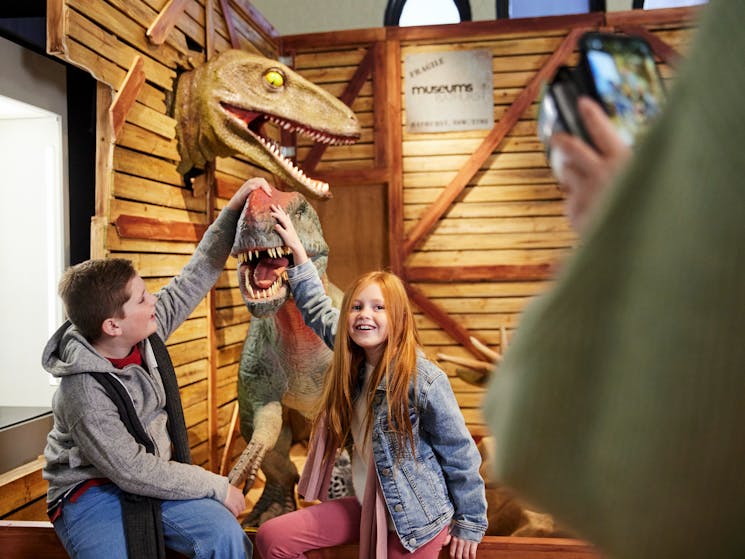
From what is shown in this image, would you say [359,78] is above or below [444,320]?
above

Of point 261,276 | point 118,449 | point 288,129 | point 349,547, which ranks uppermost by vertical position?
point 288,129

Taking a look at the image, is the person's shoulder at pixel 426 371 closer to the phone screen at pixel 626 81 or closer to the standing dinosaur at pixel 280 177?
the standing dinosaur at pixel 280 177

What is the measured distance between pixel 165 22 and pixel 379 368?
7.50 feet

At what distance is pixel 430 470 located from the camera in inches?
71.6

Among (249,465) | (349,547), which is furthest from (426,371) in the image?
(249,465)

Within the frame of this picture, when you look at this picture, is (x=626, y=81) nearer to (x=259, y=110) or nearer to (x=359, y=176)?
(x=259, y=110)

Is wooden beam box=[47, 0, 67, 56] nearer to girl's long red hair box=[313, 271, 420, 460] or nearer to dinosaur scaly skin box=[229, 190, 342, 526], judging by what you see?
dinosaur scaly skin box=[229, 190, 342, 526]

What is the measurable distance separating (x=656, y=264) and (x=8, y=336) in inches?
124

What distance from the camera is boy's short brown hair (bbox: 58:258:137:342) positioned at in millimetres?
1778

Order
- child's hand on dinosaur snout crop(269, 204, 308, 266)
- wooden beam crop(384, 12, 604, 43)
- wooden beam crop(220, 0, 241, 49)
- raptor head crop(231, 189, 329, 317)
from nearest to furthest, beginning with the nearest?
1. child's hand on dinosaur snout crop(269, 204, 308, 266)
2. raptor head crop(231, 189, 329, 317)
3. wooden beam crop(220, 0, 241, 49)
4. wooden beam crop(384, 12, 604, 43)

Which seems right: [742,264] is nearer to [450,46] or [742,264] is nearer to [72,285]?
[72,285]

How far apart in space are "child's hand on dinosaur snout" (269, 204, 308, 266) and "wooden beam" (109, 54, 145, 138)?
987 millimetres

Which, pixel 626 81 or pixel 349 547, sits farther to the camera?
pixel 349 547


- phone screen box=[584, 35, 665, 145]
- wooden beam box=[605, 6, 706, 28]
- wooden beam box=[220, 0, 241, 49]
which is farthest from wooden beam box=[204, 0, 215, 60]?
phone screen box=[584, 35, 665, 145]
